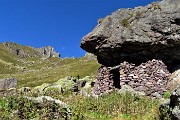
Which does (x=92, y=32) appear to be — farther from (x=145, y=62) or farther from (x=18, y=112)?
(x=18, y=112)

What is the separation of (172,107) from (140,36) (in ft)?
49.9

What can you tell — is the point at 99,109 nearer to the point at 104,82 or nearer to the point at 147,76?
the point at 147,76

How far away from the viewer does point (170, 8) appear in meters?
31.9

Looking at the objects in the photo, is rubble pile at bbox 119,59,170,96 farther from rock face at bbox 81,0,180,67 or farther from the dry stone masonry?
rock face at bbox 81,0,180,67

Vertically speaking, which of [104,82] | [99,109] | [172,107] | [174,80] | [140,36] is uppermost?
[140,36]

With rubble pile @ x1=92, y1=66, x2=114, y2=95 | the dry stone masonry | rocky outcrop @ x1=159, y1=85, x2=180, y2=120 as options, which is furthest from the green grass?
rubble pile @ x1=92, y1=66, x2=114, y2=95

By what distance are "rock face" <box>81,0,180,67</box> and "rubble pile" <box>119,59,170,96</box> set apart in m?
0.95

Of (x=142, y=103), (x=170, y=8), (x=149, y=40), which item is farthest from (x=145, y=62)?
(x=142, y=103)

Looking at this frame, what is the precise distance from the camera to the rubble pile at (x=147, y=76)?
30609 millimetres

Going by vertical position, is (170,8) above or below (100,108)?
above

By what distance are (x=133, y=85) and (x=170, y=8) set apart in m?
7.47

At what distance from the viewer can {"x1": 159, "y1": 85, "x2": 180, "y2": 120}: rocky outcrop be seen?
1667cm

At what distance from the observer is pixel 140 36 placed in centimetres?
3183

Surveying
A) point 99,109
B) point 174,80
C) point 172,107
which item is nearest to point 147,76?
point 174,80
